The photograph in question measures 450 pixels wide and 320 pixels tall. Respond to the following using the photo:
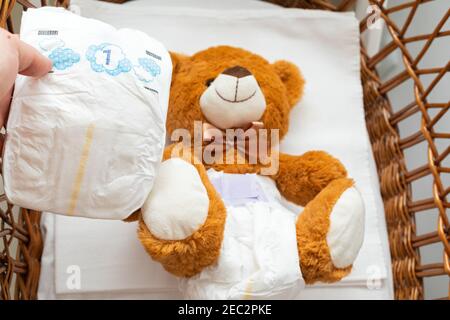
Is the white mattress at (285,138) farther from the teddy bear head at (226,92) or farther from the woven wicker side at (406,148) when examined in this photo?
the teddy bear head at (226,92)

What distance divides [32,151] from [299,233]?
39cm

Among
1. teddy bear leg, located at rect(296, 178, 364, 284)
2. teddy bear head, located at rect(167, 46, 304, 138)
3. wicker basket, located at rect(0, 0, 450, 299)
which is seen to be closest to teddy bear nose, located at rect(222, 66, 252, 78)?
teddy bear head, located at rect(167, 46, 304, 138)

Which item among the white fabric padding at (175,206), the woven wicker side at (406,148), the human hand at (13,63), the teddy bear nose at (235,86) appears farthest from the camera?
the woven wicker side at (406,148)

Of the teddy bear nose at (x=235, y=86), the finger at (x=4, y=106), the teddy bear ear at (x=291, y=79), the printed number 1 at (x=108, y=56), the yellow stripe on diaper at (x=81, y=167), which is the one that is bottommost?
the yellow stripe on diaper at (x=81, y=167)

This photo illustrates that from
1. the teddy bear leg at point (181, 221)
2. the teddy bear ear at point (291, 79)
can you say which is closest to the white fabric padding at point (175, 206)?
the teddy bear leg at point (181, 221)

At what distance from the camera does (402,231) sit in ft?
3.33

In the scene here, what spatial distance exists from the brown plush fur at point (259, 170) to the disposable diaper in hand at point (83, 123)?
0.10 meters

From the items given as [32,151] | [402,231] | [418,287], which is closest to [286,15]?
[402,231]

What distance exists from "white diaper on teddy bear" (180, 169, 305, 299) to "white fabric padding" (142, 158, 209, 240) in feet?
0.23

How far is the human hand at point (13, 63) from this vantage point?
1.88 feet

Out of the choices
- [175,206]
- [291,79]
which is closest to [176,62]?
[291,79]

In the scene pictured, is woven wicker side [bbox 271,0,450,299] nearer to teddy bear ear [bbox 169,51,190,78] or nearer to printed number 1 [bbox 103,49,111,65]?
teddy bear ear [bbox 169,51,190,78]
